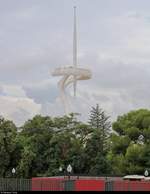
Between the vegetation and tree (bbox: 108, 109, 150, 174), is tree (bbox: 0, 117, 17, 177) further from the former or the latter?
tree (bbox: 108, 109, 150, 174)

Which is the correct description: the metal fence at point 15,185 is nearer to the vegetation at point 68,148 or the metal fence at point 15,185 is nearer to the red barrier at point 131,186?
the red barrier at point 131,186

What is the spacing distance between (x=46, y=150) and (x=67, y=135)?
2.44 metres

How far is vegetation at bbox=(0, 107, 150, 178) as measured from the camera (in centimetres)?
6084

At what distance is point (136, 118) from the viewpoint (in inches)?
2608

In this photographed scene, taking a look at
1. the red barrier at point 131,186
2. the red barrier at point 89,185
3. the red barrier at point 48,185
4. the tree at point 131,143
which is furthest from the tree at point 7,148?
the red barrier at point 131,186

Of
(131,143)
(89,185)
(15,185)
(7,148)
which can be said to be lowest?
(15,185)

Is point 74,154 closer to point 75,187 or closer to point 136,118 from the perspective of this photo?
point 136,118

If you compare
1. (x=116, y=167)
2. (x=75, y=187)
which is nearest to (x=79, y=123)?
(x=116, y=167)

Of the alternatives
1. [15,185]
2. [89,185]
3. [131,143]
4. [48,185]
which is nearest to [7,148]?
[131,143]

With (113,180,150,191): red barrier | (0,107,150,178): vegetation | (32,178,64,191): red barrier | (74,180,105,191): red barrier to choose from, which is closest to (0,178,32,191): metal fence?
(32,178,64,191): red barrier

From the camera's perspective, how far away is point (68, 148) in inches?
2461

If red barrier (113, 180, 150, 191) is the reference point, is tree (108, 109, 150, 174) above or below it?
above

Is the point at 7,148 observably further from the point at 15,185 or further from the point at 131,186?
the point at 15,185

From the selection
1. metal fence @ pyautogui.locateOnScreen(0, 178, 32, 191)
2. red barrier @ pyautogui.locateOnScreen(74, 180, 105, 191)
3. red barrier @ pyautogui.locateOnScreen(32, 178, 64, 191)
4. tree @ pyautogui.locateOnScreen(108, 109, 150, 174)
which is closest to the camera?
metal fence @ pyautogui.locateOnScreen(0, 178, 32, 191)
